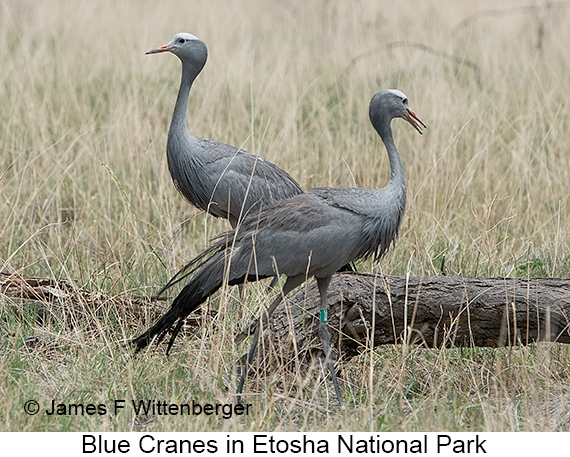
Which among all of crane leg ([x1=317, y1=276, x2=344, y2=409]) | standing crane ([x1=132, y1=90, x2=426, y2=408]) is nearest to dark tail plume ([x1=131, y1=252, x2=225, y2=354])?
standing crane ([x1=132, y1=90, x2=426, y2=408])

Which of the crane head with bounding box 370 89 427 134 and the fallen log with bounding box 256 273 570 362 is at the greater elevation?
the crane head with bounding box 370 89 427 134

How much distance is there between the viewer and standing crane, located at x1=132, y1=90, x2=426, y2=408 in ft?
13.1

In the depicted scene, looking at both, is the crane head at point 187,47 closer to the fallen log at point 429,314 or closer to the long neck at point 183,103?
the long neck at point 183,103

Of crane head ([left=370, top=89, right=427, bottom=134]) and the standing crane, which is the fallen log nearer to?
the standing crane

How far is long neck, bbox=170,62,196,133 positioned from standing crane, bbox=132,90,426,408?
1477mm

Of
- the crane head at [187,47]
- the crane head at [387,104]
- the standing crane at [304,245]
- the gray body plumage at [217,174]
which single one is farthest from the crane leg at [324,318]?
the crane head at [187,47]

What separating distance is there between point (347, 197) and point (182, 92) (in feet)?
6.23

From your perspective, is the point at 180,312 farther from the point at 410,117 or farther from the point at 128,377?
the point at 410,117

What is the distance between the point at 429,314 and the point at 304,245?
2.27 feet

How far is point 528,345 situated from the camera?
4301 millimetres

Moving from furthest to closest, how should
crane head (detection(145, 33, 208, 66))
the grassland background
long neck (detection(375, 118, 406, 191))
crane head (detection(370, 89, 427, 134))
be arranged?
crane head (detection(145, 33, 208, 66)), crane head (detection(370, 89, 427, 134)), long neck (detection(375, 118, 406, 191)), the grassland background

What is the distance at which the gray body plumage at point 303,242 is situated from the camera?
13.1 ft

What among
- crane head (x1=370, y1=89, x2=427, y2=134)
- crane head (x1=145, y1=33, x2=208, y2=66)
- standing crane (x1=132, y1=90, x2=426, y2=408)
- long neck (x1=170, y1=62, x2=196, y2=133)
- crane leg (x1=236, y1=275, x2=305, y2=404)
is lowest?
crane leg (x1=236, y1=275, x2=305, y2=404)
